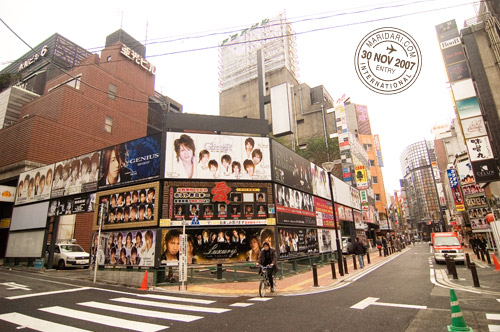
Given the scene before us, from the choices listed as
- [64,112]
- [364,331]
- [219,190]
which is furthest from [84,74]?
[364,331]

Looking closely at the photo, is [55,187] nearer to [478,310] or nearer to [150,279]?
[150,279]

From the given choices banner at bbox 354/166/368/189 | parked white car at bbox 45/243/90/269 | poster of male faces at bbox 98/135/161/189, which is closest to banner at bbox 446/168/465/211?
banner at bbox 354/166/368/189

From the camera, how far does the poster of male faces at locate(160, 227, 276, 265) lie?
50.0ft

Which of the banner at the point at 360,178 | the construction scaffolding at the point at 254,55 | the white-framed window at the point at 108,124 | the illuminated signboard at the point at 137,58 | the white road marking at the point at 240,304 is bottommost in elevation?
the white road marking at the point at 240,304

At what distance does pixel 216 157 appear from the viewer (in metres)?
17.6

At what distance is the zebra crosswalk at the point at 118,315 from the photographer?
5988 millimetres

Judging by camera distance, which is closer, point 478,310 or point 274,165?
point 478,310

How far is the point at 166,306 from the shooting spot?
8.16 meters

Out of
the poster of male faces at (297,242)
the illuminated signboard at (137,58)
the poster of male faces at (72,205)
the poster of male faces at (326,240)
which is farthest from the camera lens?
the illuminated signboard at (137,58)

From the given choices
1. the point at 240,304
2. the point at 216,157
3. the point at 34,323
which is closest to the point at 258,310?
the point at 240,304

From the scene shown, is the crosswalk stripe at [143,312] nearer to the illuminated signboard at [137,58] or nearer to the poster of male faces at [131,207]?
the poster of male faces at [131,207]

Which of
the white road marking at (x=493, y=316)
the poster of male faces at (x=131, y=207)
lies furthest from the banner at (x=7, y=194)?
the white road marking at (x=493, y=316)

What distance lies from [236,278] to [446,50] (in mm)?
29187

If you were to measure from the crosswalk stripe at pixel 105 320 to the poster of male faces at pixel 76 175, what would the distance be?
13.1 metres
